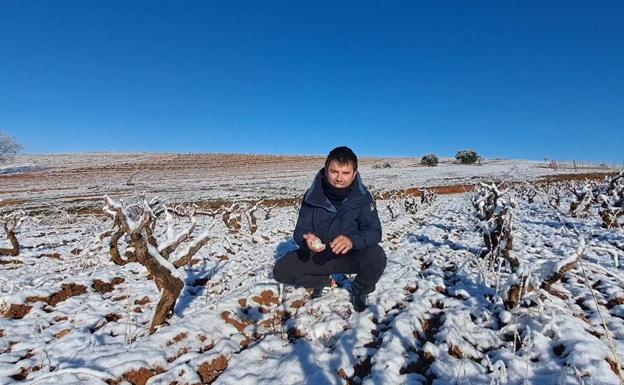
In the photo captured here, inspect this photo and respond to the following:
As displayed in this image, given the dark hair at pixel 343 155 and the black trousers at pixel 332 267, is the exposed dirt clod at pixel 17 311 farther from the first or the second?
the dark hair at pixel 343 155

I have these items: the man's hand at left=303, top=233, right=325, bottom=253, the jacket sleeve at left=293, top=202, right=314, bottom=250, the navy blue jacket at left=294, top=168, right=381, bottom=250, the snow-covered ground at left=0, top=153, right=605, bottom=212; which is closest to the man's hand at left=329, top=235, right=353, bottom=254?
the man's hand at left=303, top=233, right=325, bottom=253

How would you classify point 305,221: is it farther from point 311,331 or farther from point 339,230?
point 311,331

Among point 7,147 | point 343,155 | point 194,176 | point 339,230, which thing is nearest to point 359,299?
point 339,230

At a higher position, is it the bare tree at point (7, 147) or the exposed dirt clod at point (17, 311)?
the bare tree at point (7, 147)

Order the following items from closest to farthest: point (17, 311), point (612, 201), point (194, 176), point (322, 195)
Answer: point (322, 195) < point (17, 311) < point (612, 201) < point (194, 176)

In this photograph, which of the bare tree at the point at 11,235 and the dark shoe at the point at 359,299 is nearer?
the dark shoe at the point at 359,299

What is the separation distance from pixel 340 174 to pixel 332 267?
4.43 feet

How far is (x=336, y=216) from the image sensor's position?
15.6ft

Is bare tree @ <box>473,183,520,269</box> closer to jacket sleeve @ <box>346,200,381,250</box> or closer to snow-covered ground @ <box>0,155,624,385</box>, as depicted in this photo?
snow-covered ground @ <box>0,155,624,385</box>

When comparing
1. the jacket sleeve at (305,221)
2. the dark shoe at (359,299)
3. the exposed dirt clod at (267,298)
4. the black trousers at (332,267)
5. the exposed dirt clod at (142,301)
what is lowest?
the exposed dirt clod at (142,301)

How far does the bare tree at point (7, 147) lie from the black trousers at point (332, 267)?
284 ft

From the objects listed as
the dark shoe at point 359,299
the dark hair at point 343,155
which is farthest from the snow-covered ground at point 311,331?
the dark hair at point 343,155

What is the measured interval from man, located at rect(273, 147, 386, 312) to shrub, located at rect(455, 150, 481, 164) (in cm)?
7581

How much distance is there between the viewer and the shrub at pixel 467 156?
73519mm
